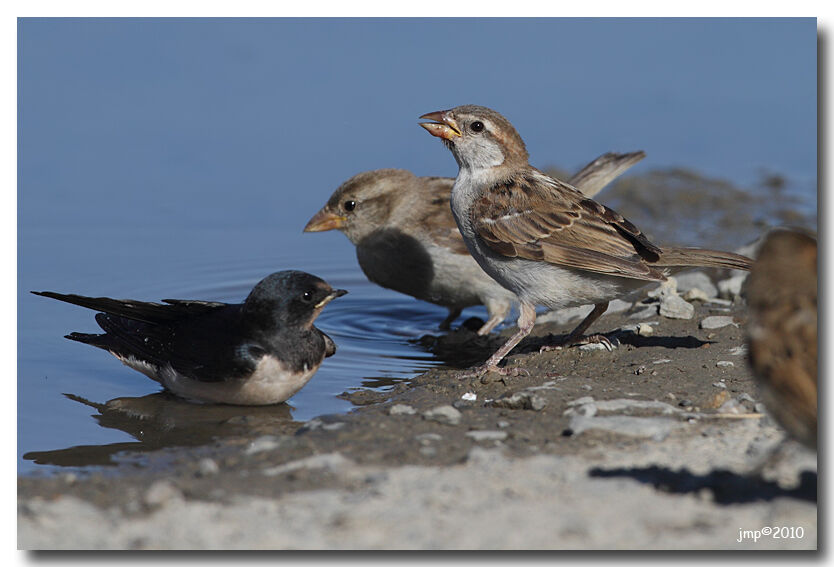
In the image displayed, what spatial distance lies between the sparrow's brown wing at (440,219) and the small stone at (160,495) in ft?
14.4

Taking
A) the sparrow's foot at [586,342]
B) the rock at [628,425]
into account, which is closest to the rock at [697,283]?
the sparrow's foot at [586,342]

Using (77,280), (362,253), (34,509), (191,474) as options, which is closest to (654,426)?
(191,474)

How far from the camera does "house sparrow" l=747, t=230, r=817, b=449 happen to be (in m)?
3.89

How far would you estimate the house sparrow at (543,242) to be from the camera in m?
6.82

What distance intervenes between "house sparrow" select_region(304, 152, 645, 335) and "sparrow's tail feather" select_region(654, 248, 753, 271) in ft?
6.74

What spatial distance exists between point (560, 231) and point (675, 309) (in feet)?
4.68

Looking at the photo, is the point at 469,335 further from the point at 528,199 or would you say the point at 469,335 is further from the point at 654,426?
the point at 654,426

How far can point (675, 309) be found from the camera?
26.0 ft

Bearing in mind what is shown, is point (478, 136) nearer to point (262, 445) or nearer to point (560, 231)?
point (560, 231)

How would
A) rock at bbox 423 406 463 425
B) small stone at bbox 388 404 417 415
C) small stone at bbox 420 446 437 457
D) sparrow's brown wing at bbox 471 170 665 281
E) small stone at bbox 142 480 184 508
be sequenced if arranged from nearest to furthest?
small stone at bbox 142 480 184 508 → small stone at bbox 420 446 437 457 → rock at bbox 423 406 463 425 → small stone at bbox 388 404 417 415 → sparrow's brown wing at bbox 471 170 665 281

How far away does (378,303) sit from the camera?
947 cm

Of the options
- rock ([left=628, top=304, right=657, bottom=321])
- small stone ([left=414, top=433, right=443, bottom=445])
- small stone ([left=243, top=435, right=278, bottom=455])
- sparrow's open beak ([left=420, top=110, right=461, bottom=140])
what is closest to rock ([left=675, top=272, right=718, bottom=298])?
rock ([left=628, top=304, right=657, bottom=321])

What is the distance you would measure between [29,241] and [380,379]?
14.0ft

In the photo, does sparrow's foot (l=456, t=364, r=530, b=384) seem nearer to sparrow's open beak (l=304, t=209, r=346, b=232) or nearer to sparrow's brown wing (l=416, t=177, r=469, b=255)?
sparrow's brown wing (l=416, t=177, r=469, b=255)
